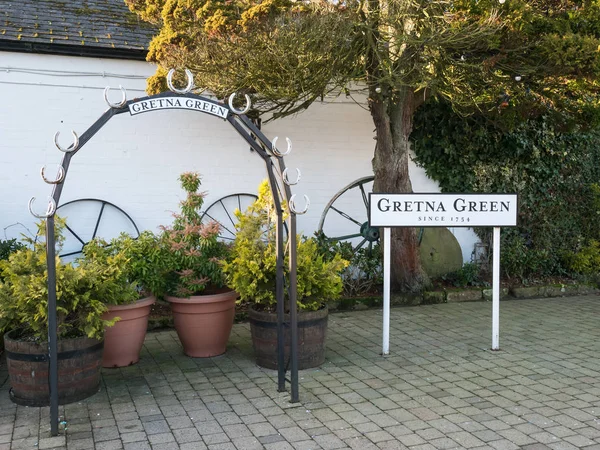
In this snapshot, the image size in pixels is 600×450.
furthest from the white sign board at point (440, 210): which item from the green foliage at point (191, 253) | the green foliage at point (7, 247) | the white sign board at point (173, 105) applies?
the green foliage at point (7, 247)

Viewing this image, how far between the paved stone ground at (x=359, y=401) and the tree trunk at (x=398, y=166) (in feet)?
4.94

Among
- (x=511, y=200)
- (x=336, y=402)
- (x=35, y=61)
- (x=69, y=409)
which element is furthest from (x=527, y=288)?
(x=35, y=61)

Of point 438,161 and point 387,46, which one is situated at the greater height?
point 387,46

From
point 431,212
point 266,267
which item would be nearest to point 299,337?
point 266,267

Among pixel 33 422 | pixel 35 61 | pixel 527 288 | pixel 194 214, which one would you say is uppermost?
pixel 35 61

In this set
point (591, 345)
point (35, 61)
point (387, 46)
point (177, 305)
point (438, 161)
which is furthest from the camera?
point (438, 161)

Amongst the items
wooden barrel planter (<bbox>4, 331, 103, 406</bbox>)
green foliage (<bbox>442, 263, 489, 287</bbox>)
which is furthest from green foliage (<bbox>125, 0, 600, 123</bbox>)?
wooden barrel planter (<bbox>4, 331, 103, 406</bbox>)

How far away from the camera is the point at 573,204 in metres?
9.75

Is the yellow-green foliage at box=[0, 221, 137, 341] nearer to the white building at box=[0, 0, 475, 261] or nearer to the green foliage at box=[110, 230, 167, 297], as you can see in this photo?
the green foliage at box=[110, 230, 167, 297]

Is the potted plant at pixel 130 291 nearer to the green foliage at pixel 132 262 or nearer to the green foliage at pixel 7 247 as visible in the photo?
the green foliage at pixel 132 262

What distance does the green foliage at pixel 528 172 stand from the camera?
8.95 m

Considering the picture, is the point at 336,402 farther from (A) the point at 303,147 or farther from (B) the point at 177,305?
(A) the point at 303,147

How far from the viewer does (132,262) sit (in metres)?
5.51

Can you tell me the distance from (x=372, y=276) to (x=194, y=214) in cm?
317
